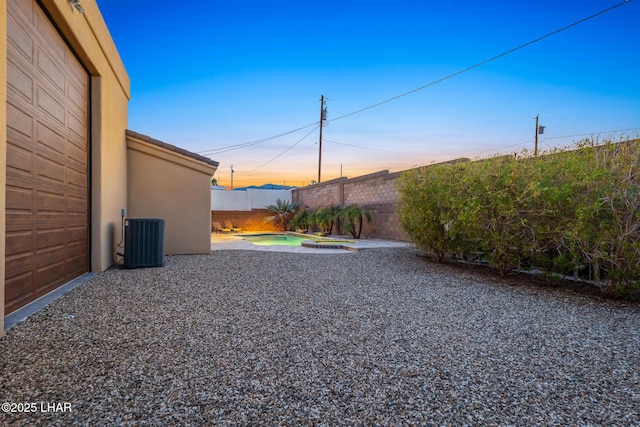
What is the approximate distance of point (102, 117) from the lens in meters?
5.95

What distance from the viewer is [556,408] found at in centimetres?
188

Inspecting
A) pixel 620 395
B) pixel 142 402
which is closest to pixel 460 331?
pixel 620 395

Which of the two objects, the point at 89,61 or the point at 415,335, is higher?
the point at 89,61

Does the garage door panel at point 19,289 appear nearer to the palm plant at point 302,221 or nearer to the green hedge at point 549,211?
the green hedge at point 549,211

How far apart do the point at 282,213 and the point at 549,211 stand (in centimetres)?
1737

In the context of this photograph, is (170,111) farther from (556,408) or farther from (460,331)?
(556,408)

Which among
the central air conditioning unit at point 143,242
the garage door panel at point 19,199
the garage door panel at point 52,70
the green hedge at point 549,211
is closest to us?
the garage door panel at point 19,199

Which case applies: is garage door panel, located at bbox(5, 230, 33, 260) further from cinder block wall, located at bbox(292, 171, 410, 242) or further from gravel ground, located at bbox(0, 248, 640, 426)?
cinder block wall, located at bbox(292, 171, 410, 242)

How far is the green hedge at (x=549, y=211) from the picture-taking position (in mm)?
4309

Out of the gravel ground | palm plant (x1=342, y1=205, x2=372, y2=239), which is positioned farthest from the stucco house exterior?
palm plant (x1=342, y1=205, x2=372, y2=239)

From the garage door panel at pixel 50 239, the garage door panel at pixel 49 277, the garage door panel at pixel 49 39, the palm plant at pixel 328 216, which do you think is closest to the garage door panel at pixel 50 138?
the garage door panel at pixel 49 39

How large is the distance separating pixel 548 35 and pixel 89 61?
12136 millimetres

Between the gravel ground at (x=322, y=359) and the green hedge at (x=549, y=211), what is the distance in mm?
707

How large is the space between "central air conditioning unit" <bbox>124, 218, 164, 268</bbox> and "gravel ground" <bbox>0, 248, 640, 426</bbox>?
1.94m
